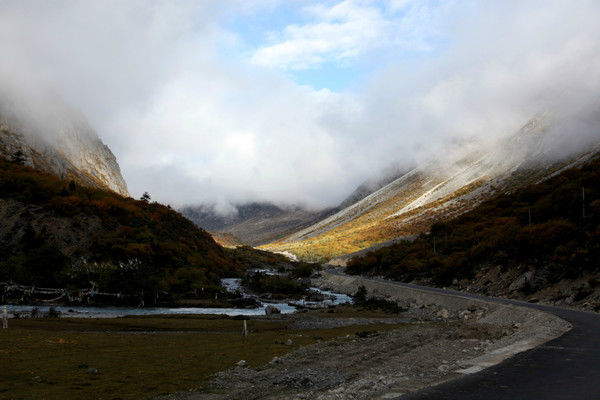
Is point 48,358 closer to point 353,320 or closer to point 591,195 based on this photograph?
point 353,320

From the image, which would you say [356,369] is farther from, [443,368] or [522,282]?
[522,282]

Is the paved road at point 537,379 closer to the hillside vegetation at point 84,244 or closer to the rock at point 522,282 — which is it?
the rock at point 522,282

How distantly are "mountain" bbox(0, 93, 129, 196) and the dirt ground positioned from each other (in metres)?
115

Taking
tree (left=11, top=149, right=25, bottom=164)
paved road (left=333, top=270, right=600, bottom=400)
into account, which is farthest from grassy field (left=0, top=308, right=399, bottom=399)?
tree (left=11, top=149, right=25, bottom=164)

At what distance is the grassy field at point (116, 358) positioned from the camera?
16.4 m

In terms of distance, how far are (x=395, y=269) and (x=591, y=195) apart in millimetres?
47044

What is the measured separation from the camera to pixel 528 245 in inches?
2073

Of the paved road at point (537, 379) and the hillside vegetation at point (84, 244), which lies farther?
the hillside vegetation at point (84, 244)

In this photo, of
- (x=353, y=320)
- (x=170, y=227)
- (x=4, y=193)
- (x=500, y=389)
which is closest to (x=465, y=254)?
(x=353, y=320)

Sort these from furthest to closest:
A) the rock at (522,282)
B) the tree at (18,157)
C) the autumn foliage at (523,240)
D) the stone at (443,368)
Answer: the tree at (18,157), the rock at (522,282), the autumn foliage at (523,240), the stone at (443,368)

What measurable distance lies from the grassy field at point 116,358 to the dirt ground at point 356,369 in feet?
4.53

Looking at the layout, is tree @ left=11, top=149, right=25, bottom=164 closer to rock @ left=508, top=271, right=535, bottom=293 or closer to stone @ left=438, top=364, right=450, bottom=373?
rock @ left=508, top=271, right=535, bottom=293

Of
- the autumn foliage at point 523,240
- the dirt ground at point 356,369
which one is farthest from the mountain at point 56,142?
the dirt ground at point 356,369

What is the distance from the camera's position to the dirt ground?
15371mm
